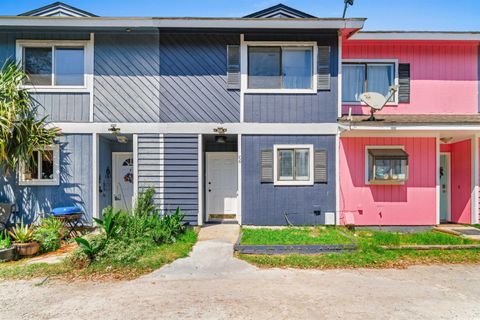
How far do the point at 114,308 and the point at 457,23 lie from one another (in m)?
12.1

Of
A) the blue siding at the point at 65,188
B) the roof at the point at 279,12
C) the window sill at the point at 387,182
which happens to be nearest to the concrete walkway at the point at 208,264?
the blue siding at the point at 65,188

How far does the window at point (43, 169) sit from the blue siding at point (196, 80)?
3.12 metres

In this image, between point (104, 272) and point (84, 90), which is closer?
point (104, 272)

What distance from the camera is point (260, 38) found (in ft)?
26.5

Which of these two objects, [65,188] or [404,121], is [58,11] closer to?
[65,188]

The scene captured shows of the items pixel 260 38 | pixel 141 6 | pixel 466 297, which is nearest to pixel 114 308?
pixel 466 297

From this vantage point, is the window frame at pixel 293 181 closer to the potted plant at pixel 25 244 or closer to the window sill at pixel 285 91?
the window sill at pixel 285 91

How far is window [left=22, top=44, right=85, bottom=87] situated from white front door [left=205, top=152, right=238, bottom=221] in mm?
4355

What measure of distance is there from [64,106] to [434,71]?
35.3 feet

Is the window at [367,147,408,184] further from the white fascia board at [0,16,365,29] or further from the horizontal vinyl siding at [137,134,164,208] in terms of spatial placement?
the horizontal vinyl siding at [137,134,164,208]

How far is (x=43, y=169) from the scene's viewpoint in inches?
311

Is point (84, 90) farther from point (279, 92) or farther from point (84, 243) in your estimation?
point (279, 92)

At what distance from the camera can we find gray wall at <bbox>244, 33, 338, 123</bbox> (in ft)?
26.5

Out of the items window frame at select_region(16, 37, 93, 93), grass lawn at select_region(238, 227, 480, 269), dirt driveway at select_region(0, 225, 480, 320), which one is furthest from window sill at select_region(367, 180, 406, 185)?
window frame at select_region(16, 37, 93, 93)
